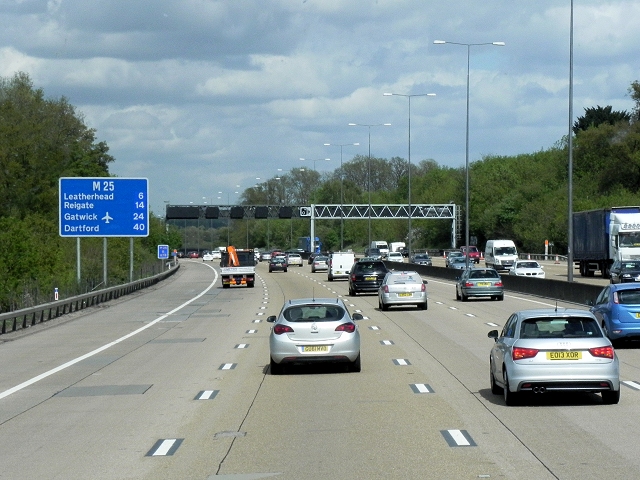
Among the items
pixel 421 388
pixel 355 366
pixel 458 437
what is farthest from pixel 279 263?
pixel 458 437

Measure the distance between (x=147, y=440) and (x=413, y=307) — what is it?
30880 mm

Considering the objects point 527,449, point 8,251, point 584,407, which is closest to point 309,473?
point 527,449

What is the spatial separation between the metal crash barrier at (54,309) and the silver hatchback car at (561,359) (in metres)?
19.8

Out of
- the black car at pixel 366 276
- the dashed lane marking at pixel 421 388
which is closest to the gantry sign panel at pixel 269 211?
the black car at pixel 366 276

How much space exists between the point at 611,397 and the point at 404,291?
2603cm

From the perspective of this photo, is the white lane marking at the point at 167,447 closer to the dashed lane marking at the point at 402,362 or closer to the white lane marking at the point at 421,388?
the white lane marking at the point at 421,388

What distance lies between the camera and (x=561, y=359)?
14883 millimetres

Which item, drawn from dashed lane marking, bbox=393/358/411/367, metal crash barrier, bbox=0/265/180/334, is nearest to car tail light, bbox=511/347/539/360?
dashed lane marking, bbox=393/358/411/367

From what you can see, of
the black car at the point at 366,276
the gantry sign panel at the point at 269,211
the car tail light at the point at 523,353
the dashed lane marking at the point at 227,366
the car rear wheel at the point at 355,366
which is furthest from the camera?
the gantry sign panel at the point at 269,211

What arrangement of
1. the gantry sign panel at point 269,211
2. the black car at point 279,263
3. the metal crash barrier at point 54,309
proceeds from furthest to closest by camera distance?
the gantry sign panel at point 269,211 → the black car at point 279,263 → the metal crash barrier at point 54,309

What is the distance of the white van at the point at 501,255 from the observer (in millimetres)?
85375

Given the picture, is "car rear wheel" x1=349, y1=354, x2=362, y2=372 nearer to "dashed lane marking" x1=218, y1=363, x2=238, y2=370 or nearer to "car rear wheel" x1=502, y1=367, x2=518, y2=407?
"dashed lane marking" x1=218, y1=363, x2=238, y2=370

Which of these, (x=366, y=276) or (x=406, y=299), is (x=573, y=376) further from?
(x=366, y=276)

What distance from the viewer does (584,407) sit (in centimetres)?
1523
